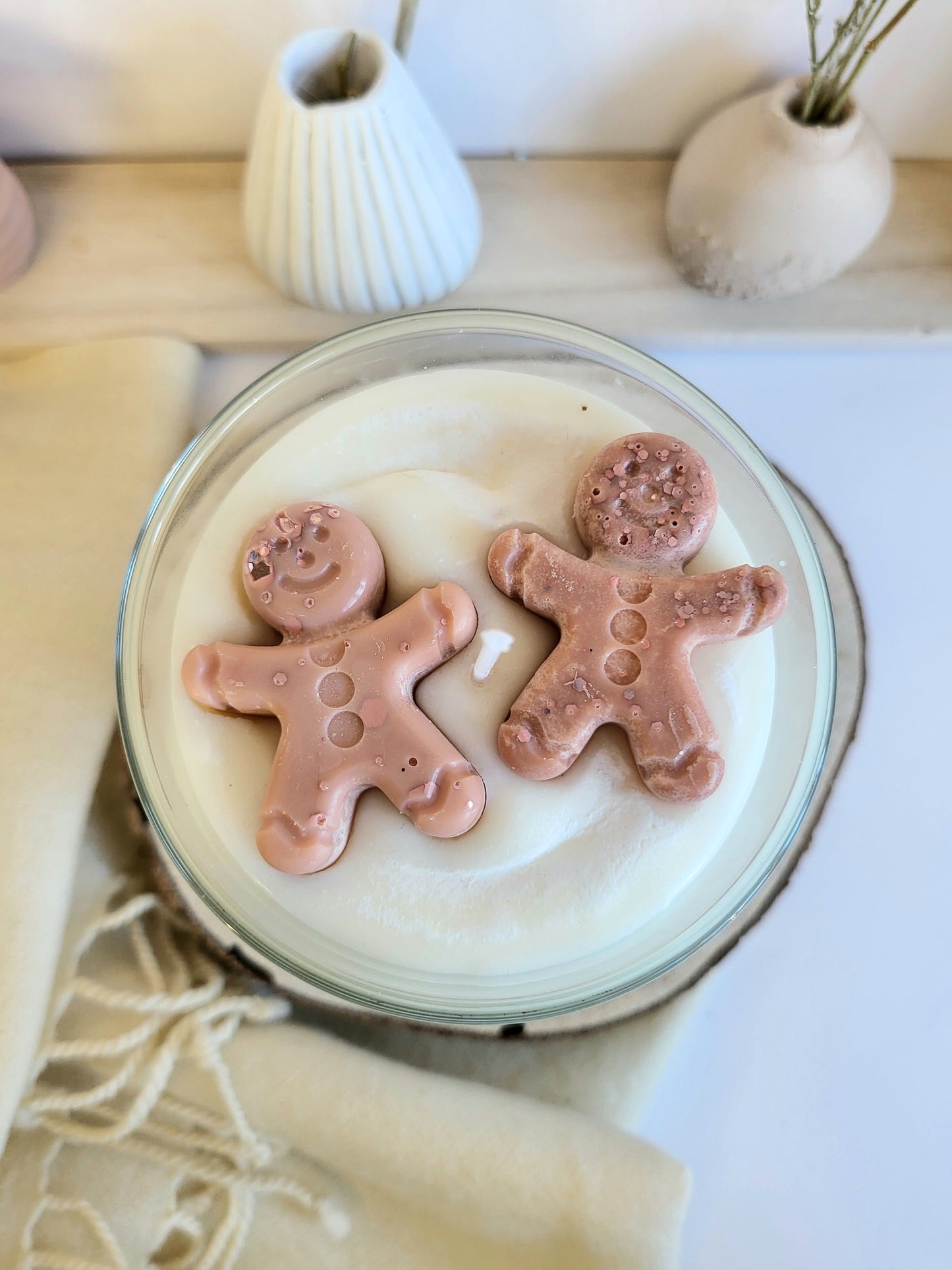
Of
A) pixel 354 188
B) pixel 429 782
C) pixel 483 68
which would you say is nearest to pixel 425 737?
pixel 429 782

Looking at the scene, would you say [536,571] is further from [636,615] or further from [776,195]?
[776,195]

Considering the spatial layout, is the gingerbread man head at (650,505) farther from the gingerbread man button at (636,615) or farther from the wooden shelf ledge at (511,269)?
the wooden shelf ledge at (511,269)

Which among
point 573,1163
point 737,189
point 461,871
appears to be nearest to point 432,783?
point 461,871

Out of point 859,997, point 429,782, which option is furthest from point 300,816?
point 859,997

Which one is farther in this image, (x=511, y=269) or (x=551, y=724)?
(x=511, y=269)

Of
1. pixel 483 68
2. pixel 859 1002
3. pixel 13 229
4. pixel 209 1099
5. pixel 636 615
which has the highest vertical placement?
pixel 483 68

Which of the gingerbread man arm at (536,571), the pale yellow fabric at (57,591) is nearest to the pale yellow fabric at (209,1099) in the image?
the pale yellow fabric at (57,591)

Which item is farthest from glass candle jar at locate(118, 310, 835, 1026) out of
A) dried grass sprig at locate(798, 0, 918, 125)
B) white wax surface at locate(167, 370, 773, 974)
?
dried grass sprig at locate(798, 0, 918, 125)

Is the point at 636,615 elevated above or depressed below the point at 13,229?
below
